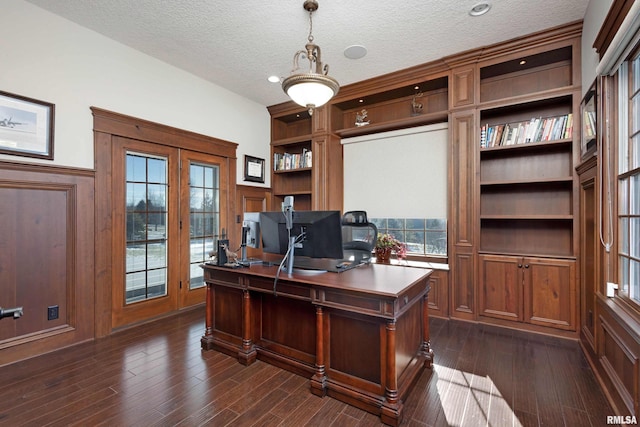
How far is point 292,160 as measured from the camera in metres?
5.22

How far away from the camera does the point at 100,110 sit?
10.4ft

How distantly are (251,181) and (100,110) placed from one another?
7.47 ft

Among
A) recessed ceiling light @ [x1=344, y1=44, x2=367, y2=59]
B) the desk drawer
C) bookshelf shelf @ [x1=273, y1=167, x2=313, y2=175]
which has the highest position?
recessed ceiling light @ [x1=344, y1=44, x2=367, y2=59]

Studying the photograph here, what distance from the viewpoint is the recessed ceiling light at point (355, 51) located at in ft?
11.1

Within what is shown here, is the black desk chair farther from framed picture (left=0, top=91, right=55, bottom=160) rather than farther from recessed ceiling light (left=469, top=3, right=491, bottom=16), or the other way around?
framed picture (left=0, top=91, right=55, bottom=160)

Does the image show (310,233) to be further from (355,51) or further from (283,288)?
(355,51)

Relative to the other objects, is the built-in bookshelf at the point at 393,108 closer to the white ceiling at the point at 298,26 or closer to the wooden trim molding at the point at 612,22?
the white ceiling at the point at 298,26

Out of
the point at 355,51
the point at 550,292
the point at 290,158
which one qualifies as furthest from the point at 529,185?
the point at 290,158

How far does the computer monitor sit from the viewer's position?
2334mm

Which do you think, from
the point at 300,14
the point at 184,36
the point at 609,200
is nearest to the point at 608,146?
the point at 609,200

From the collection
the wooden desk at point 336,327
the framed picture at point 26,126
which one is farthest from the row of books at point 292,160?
the framed picture at point 26,126

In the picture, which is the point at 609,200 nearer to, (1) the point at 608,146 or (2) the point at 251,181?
(1) the point at 608,146

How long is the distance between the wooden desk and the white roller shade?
1791mm

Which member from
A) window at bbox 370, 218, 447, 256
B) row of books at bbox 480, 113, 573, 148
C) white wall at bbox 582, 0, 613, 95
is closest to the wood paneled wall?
window at bbox 370, 218, 447, 256
